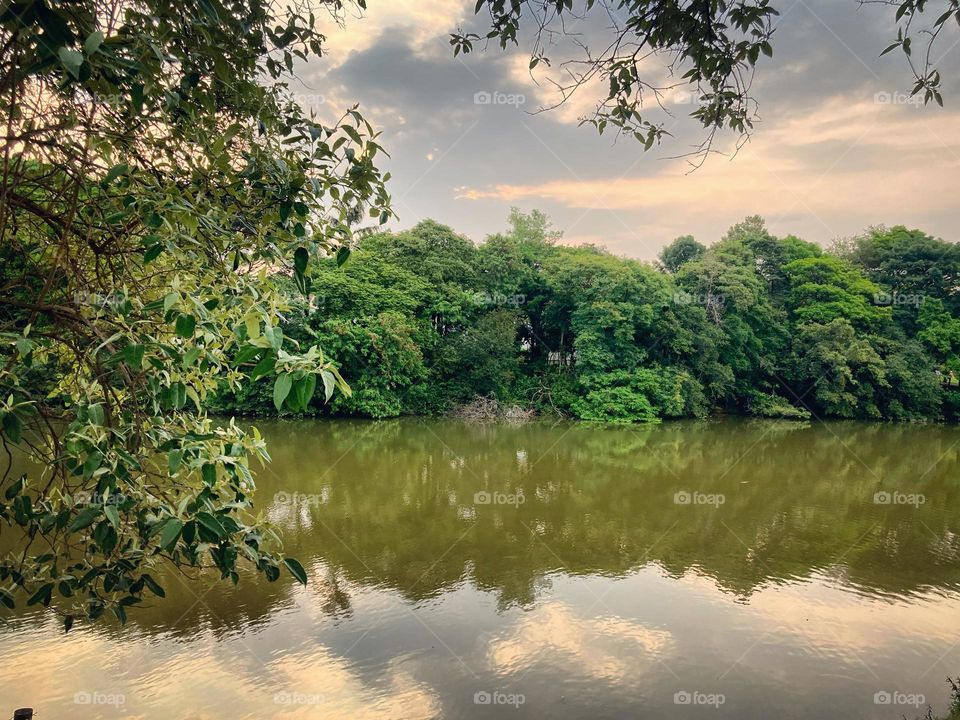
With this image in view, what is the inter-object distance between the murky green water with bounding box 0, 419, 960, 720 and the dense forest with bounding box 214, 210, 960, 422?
28.5 ft

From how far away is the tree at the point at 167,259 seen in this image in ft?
5.09

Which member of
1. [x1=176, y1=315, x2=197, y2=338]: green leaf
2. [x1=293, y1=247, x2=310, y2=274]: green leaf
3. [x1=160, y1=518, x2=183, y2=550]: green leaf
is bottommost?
[x1=160, y1=518, x2=183, y2=550]: green leaf

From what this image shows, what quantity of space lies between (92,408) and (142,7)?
148 centimetres

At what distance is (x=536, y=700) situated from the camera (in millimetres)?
4477

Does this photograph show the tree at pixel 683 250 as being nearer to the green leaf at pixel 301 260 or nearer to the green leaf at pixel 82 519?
the green leaf at pixel 301 260

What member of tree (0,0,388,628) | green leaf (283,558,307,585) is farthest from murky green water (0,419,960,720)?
green leaf (283,558,307,585)

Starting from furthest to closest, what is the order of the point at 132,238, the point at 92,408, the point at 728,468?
the point at 728,468 < the point at 132,238 < the point at 92,408

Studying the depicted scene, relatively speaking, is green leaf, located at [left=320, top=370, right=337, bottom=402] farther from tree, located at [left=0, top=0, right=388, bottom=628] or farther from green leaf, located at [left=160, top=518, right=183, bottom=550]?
green leaf, located at [left=160, top=518, right=183, bottom=550]

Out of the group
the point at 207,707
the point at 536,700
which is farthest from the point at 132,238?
the point at 536,700

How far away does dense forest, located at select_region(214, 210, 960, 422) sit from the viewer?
19.3m

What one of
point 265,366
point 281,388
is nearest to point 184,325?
point 265,366

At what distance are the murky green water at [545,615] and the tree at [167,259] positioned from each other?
2976mm

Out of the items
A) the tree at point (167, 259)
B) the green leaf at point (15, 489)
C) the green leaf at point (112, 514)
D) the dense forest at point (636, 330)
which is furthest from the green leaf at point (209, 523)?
the dense forest at point (636, 330)

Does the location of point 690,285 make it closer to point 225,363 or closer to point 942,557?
point 942,557
